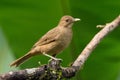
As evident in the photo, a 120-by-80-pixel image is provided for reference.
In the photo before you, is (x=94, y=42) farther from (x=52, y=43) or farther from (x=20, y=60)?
(x=20, y=60)

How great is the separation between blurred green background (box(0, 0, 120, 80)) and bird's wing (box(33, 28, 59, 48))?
Answer: 0.20m

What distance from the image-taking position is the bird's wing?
620cm

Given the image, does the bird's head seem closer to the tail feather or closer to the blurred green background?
the blurred green background

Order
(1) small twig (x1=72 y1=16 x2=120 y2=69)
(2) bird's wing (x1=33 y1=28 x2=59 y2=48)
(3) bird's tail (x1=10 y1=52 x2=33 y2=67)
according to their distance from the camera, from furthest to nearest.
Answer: (3) bird's tail (x1=10 y1=52 x2=33 y2=67) < (2) bird's wing (x1=33 y1=28 x2=59 y2=48) < (1) small twig (x1=72 y1=16 x2=120 y2=69)

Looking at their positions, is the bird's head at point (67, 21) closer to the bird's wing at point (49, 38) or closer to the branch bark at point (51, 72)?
the bird's wing at point (49, 38)

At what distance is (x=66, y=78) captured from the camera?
5.38 m

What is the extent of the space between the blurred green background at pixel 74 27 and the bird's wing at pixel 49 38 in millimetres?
203

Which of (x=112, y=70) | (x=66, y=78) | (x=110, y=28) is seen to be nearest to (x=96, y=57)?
(x=112, y=70)

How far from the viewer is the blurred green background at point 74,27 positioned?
632cm

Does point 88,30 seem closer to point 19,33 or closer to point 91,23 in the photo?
point 91,23

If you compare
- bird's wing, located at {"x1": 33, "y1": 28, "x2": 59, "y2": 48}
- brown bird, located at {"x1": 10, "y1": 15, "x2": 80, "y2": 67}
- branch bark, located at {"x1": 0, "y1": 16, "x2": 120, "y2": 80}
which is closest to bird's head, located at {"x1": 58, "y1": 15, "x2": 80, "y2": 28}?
brown bird, located at {"x1": 10, "y1": 15, "x2": 80, "y2": 67}

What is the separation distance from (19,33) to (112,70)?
3.08ft

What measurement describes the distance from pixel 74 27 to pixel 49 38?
39 cm

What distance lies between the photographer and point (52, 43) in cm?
631
